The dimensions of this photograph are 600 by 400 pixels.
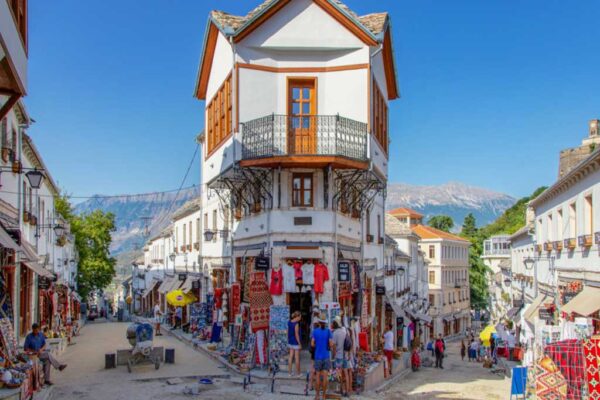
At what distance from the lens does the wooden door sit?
63.0 ft

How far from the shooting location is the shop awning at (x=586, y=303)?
1878 cm

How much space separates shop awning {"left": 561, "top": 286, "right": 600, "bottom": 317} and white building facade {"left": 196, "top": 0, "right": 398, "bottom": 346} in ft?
21.9

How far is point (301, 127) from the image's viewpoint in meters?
19.6

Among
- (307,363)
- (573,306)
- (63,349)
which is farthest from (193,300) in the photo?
(573,306)

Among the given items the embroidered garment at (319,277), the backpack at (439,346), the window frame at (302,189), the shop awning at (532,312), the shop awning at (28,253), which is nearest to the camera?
the shop awning at (28,253)

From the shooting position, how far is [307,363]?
61.9 ft

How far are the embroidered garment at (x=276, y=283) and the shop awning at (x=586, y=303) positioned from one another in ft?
28.5

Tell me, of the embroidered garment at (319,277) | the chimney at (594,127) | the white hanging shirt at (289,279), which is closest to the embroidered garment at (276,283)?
the white hanging shirt at (289,279)

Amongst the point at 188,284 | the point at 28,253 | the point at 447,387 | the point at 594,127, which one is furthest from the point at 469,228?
the point at 28,253

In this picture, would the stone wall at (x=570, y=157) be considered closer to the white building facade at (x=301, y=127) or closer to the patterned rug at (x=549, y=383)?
the white building facade at (x=301, y=127)

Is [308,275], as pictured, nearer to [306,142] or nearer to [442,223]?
[306,142]

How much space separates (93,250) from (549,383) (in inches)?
1878

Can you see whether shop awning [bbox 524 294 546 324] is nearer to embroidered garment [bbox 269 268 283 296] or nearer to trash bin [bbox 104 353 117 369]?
embroidered garment [bbox 269 268 283 296]

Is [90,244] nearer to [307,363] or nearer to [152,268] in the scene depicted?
[152,268]
